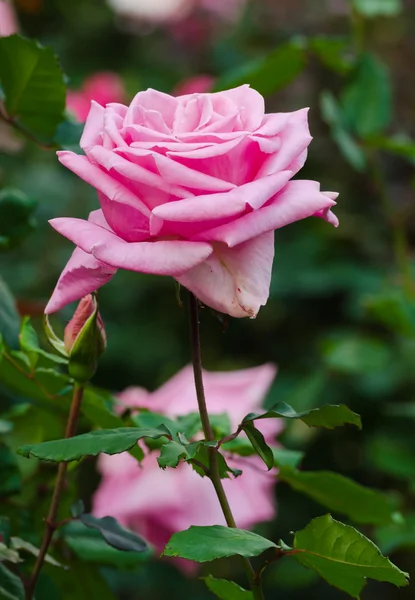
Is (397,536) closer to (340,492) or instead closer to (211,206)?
(340,492)

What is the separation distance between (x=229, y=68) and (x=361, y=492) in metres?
1.43

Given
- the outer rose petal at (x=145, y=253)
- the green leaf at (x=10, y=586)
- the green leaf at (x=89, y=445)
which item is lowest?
the green leaf at (x=10, y=586)

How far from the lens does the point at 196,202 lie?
1.30 feet

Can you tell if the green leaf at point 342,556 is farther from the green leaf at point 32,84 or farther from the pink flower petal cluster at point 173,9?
the pink flower petal cluster at point 173,9

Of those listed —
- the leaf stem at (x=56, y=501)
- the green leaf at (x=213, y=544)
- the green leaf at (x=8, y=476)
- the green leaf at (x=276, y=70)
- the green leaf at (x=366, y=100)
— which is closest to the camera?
the green leaf at (x=213, y=544)

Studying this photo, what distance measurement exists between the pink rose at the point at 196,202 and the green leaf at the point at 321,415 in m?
0.06

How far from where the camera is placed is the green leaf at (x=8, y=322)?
59 cm

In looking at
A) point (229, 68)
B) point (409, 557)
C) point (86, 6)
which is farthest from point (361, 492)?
point (86, 6)

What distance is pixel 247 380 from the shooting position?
0.89 metres

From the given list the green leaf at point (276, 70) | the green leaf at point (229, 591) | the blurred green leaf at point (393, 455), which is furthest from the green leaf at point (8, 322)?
the blurred green leaf at point (393, 455)

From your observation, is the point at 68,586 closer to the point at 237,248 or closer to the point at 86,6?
the point at 237,248

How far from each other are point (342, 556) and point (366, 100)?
79 centimetres

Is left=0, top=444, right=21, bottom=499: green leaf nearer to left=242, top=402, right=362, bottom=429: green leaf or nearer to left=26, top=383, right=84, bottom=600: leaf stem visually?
left=26, top=383, right=84, bottom=600: leaf stem

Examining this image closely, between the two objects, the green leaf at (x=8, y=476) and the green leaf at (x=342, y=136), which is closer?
the green leaf at (x=8, y=476)
